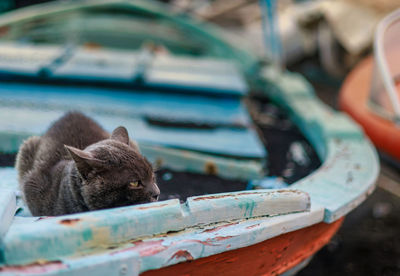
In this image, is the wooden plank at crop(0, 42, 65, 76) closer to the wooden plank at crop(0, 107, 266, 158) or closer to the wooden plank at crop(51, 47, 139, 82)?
the wooden plank at crop(51, 47, 139, 82)

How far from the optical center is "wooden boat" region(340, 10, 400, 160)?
1.83 meters

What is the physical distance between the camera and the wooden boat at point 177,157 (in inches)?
30.0

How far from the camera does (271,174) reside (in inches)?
69.1

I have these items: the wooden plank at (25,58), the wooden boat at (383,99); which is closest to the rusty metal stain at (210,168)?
the wooden boat at (383,99)

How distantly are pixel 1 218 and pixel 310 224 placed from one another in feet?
2.39

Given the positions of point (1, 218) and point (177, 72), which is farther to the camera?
point (177, 72)

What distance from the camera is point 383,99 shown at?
6.32 ft

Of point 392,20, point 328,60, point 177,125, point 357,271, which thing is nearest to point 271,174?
point 177,125

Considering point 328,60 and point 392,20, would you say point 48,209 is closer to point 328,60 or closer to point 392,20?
point 392,20

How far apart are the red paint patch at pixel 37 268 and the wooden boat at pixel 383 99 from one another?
5.04 feet

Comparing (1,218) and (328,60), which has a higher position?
(1,218)

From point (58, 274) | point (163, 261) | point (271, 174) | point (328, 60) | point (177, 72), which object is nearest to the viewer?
point (58, 274)

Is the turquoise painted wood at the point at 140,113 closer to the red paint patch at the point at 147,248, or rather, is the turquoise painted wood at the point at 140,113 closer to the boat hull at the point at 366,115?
the boat hull at the point at 366,115

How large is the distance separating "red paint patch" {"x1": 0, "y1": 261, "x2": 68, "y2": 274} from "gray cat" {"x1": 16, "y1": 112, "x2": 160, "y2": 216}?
18cm
